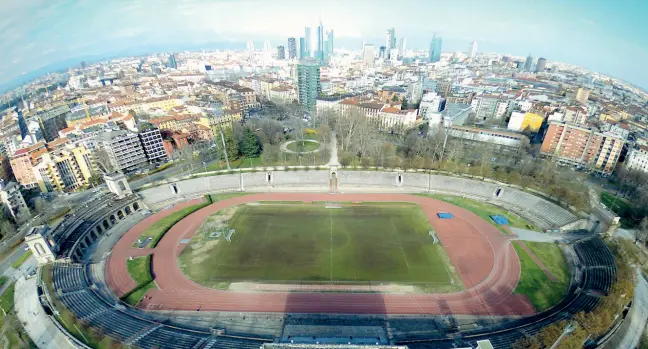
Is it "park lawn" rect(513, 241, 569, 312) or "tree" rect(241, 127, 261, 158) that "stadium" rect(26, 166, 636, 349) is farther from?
"tree" rect(241, 127, 261, 158)

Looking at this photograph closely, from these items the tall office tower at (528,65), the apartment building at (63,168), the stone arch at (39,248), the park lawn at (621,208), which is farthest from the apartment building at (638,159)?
the tall office tower at (528,65)

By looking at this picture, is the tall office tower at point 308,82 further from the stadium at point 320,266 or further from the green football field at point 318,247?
the green football field at point 318,247

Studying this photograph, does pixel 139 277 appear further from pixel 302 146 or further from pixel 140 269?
pixel 302 146

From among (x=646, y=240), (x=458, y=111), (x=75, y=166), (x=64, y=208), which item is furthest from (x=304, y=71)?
(x=646, y=240)

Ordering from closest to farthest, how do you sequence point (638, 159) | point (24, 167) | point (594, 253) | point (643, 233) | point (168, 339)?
point (168, 339) → point (594, 253) → point (643, 233) → point (24, 167) → point (638, 159)

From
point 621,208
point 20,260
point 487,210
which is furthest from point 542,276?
point 20,260

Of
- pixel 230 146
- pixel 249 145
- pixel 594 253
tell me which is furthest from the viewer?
pixel 249 145
